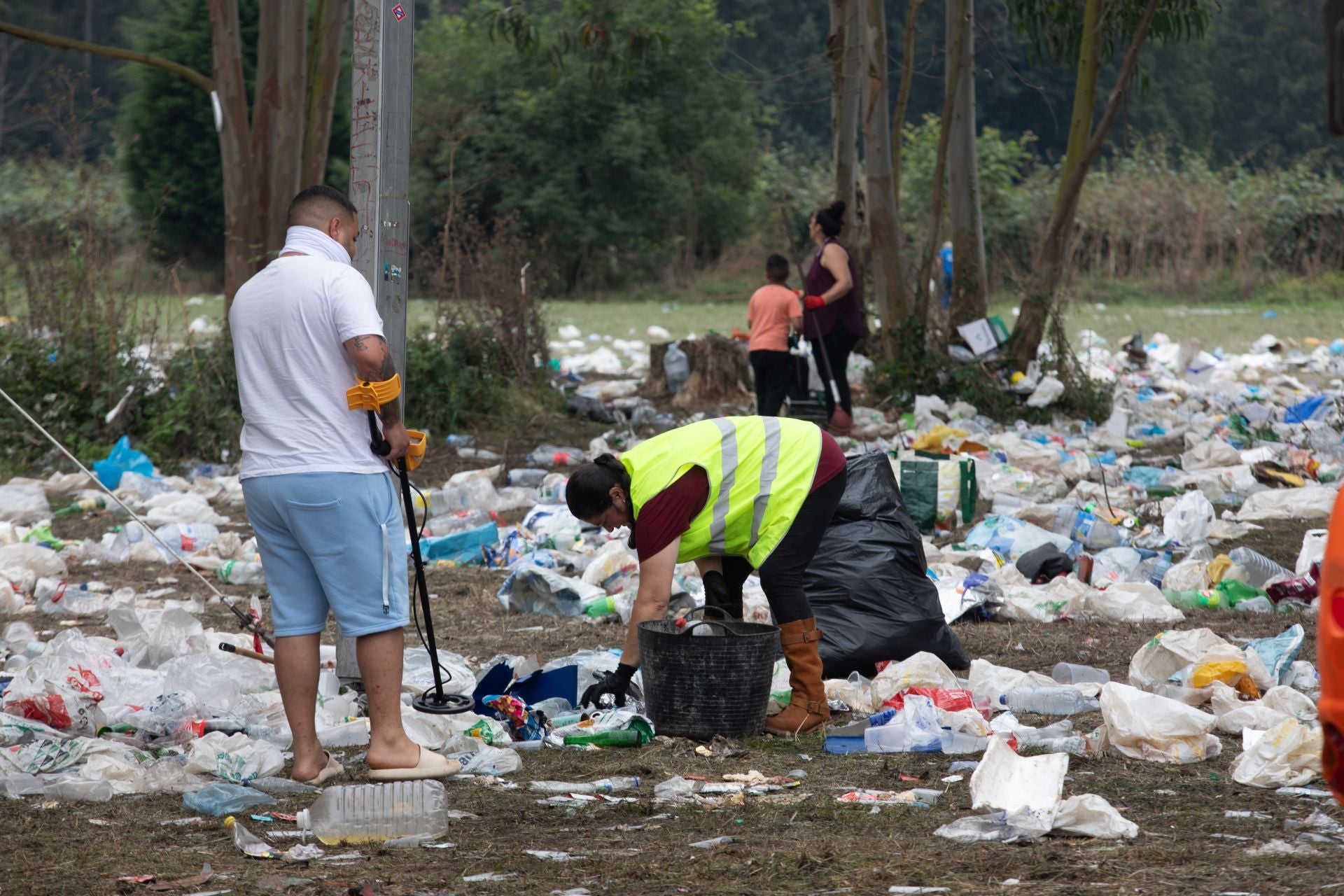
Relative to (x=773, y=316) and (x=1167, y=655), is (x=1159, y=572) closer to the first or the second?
(x=1167, y=655)

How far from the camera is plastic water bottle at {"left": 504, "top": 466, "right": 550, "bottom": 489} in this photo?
29.3 feet

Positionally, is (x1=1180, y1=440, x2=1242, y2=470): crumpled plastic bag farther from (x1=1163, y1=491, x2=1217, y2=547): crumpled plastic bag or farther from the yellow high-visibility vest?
the yellow high-visibility vest

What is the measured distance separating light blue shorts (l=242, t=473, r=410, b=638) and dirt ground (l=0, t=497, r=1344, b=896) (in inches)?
18.8

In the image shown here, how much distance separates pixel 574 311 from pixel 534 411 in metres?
13.1

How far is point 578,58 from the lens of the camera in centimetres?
3019

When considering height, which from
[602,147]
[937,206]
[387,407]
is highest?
[602,147]

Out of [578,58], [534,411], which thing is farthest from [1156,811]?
[578,58]

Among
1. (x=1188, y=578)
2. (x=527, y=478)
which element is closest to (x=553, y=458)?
(x=527, y=478)

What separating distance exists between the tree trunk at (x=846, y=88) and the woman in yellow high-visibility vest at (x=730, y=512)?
27.5ft

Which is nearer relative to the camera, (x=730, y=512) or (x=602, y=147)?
(x=730, y=512)

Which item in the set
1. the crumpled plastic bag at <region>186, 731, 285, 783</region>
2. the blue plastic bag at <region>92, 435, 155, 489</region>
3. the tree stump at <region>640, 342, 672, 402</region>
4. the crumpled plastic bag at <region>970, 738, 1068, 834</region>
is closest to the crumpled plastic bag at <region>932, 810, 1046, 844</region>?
the crumpled plastic bag at <region>970, 738, 1068, 834</region>

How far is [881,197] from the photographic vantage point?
12.1m

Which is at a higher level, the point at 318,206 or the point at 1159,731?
the point at 318,206

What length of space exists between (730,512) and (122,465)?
6174 millimetres
